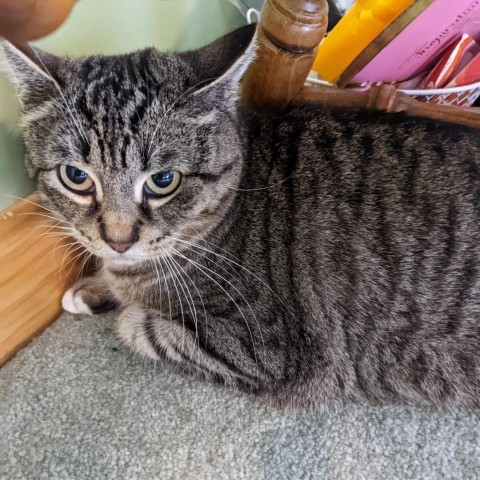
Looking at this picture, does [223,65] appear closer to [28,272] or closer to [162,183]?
[162,183]

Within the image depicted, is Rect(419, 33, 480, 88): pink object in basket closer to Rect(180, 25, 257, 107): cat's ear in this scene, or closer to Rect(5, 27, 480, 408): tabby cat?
Rect(5, 27, 480, 408): tabby cat

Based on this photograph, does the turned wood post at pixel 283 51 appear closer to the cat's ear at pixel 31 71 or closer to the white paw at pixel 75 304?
the cat's ear at pixel 31 71

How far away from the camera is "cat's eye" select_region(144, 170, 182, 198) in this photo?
82cm

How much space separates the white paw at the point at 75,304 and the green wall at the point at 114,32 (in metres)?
0.26

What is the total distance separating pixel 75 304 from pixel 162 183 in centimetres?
46

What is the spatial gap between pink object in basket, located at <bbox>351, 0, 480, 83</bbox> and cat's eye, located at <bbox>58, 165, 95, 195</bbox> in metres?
0.77

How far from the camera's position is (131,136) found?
0.77 m

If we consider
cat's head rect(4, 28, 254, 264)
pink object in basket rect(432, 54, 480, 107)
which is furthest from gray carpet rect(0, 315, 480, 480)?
pink object in basket rect(432, 54, 480, 107)

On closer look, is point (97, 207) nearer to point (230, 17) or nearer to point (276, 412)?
point (276, 412)

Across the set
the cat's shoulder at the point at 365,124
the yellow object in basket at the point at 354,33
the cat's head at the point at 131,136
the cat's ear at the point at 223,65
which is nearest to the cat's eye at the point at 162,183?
the cat's head at the point at 131,136

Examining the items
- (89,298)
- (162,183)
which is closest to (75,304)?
(89,298)

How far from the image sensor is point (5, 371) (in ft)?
3.36

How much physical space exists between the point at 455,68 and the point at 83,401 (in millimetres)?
1178

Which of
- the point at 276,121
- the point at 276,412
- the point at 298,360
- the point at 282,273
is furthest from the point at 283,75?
the point at 276,412
